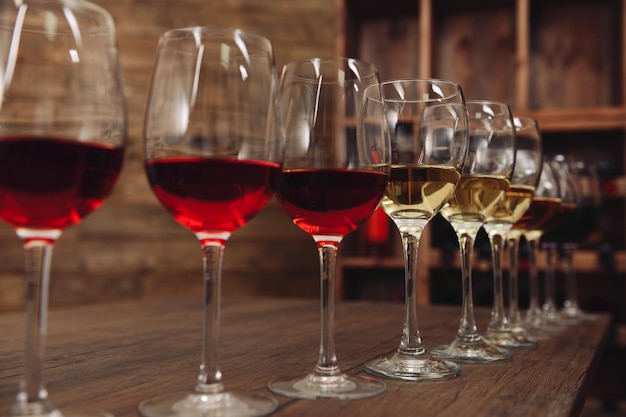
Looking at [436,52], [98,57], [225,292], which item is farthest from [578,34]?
[98,57]

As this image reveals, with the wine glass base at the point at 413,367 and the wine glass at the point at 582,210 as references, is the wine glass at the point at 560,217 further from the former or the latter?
the wine glass base at the point at 413,367

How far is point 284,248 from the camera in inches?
120

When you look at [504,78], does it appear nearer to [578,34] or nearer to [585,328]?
[578,34]

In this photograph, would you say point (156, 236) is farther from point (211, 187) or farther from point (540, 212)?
point (211, 187)

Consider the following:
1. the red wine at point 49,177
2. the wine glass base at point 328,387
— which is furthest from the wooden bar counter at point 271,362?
the red wine at point 49,177

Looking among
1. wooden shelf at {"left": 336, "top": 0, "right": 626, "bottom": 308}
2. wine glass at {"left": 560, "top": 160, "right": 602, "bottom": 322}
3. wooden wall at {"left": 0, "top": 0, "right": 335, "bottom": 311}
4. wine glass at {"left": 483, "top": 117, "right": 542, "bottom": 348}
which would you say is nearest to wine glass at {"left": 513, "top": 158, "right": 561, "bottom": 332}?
wine glass at {"left": 483, "top": 117, "right": 542, "bottom": 348}

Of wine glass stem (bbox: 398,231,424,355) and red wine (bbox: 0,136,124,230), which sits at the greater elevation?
red wine (bbox: 0,136,124,230)

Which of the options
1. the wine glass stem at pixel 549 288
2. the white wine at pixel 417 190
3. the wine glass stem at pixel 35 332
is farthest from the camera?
the wine glass stem at pixel 549 288

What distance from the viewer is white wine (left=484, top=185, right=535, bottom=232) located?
1.01m

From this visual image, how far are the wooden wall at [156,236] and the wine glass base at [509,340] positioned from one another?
6.83 feet

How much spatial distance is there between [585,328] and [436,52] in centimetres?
207

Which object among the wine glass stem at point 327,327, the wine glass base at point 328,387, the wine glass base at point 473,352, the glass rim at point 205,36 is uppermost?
the glass rim at point 205,36

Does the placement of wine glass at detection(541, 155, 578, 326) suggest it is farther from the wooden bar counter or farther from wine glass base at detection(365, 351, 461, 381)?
wine glass base at detection(365, 351, 461, 381)

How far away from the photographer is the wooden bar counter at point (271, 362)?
1.74 ft
